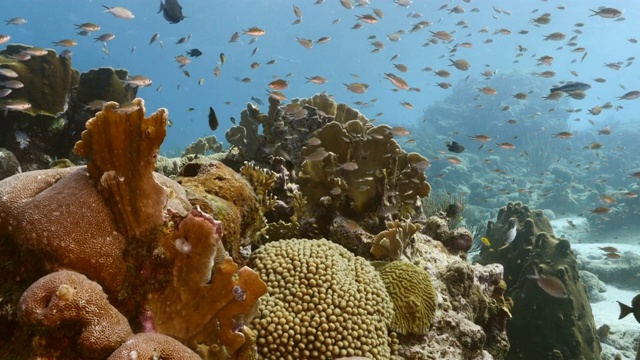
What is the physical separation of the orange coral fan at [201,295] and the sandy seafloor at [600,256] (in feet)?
33.4

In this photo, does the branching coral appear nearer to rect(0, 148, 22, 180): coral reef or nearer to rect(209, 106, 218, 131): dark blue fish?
rect(209, 106, 218, 131): dark blue fish

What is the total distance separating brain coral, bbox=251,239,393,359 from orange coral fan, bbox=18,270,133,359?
4.09 feet

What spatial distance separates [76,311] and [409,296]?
9.86ft

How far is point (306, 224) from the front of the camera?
17.5 feet

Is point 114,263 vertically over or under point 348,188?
over

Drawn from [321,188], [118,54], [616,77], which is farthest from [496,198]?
[616,77]

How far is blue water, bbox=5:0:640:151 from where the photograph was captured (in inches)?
2913

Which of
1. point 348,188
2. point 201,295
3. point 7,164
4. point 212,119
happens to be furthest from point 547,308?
point 7,164

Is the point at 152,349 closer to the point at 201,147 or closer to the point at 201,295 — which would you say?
the point at 201,295

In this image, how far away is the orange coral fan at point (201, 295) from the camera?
238cm

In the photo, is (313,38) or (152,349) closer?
(152,349)

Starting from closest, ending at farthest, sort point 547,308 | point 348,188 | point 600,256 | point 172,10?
point 348,188 < point 547,308 < point 172,10 < point 600,256

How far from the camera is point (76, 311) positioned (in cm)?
190

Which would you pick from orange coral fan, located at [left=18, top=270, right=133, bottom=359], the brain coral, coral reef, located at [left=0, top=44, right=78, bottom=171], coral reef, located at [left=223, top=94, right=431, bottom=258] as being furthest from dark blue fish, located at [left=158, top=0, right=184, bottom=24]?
orange coral fan, located at [left=18, top=270, right=133, bottom=359]
